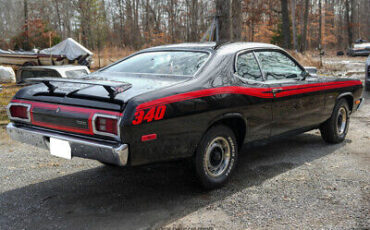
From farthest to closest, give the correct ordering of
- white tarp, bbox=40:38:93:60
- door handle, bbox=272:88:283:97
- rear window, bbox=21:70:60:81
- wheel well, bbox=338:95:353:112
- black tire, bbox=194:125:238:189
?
white tarp, bbox=40:38:93:60 → rear window, bbox=21:70:60:81 → wheel well, bbox=338:95:353:112 → door handle, bbox=272:88:283:97 → black tire, bbox=194:125:238:189

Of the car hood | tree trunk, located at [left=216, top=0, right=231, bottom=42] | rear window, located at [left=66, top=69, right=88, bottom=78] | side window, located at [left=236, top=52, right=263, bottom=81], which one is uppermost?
tree trunk, located at [left=216, top=0, right=231, bottom=42]

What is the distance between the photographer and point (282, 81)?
4.53 meters

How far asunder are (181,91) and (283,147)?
282 cm

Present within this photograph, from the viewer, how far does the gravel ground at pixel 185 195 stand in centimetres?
315

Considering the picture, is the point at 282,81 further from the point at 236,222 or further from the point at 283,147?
the point at 236,222

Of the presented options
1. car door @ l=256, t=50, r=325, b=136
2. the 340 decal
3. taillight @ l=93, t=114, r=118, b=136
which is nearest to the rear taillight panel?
taillight @ l=93, t=114, r=118, b=136

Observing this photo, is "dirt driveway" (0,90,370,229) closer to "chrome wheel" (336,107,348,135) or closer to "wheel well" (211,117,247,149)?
"wheel well" (211,117,247,149)

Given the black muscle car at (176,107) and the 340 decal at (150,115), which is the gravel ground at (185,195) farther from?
the 340 decal at (150,115)

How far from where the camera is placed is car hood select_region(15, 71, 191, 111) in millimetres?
3086

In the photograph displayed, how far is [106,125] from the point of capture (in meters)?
3.04

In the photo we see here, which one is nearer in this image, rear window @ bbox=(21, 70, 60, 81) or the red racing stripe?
the red racing stripe

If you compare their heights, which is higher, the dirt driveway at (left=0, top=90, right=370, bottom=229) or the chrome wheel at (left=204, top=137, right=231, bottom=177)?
the chrome wheel at (left=204, top=137, right=231, bottom=177)

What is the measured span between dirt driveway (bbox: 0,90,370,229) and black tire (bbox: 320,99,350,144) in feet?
1.28

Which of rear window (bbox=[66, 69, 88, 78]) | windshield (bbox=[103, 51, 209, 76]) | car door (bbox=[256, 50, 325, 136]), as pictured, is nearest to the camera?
windshield (bbox=[103, 51, 209, 76])
